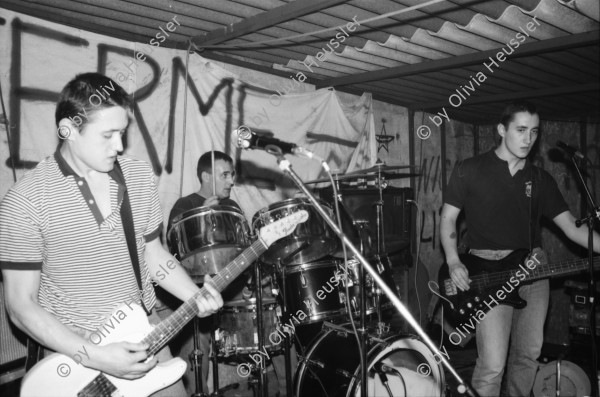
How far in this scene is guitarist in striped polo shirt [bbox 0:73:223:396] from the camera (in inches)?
90.4

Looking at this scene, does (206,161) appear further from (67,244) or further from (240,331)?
(67,244)

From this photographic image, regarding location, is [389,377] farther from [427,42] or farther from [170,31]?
[170,31]

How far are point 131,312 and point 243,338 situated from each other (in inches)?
88.6

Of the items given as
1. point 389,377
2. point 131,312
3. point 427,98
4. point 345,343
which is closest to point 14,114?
point 131,312

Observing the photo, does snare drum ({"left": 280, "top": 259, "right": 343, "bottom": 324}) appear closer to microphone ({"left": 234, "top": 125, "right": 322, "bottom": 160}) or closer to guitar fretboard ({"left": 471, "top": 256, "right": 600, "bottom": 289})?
guitar fretboard ({"left": 471, "top": 256, "right": 600, "bottom": 289})

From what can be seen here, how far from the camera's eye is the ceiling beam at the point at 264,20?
4.04m

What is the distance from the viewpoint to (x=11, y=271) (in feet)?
7.47

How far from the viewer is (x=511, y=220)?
4020 mm

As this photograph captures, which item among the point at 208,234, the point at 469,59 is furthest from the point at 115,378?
the point at 469,59

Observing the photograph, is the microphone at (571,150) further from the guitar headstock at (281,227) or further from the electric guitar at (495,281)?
the guitar headstock at (281,227)

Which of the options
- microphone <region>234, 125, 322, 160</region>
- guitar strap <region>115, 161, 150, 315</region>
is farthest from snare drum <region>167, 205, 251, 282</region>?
microphone <region>234, 125, 322, 160</region>

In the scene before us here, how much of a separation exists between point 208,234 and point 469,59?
3890 mm

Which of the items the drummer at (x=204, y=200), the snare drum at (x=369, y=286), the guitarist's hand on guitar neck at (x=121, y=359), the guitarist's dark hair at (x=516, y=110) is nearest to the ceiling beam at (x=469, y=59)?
the guitarist's dark hair at (x=516, y=110)

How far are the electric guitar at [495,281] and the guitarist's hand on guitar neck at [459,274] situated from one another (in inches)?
6.8
